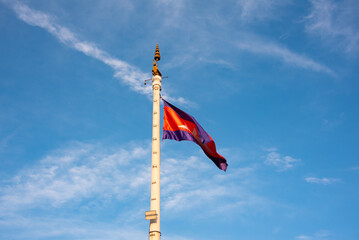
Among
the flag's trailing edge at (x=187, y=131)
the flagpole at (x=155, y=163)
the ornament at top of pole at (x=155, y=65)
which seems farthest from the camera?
the ornament at top of pole at (x=155, y=65)

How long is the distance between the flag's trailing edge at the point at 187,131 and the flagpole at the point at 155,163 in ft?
1.94

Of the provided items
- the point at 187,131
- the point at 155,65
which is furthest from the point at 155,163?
the point at 155,65

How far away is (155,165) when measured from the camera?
21.5 m

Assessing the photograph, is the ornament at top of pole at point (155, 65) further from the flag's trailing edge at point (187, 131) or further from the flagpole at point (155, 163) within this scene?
the flag's trailing edge at point (187, 131)

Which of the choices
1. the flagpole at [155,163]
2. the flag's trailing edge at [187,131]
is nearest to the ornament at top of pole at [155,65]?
the flagpole at [155,163]

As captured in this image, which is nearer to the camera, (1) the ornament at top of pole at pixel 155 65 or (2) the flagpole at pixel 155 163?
(2) the flagpole at pixel 155 163

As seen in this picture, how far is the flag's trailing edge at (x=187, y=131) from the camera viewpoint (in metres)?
22.9

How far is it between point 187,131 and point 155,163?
344cm

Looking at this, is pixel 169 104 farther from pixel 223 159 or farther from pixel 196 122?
pixel 223 159

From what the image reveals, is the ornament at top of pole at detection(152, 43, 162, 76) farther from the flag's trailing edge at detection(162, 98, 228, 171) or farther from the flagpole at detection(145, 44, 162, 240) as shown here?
the flag's trailing edge at detection(162, 98, 228, 171)

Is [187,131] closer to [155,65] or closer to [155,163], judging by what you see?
[155,163]

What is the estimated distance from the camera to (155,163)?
21.6m

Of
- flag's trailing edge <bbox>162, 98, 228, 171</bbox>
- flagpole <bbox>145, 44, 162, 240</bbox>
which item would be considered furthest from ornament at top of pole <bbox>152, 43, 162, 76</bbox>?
flag's trailing edge <bbox>162, 98, 228, 171</bbox>

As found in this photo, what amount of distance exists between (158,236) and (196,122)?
903 centimetres
